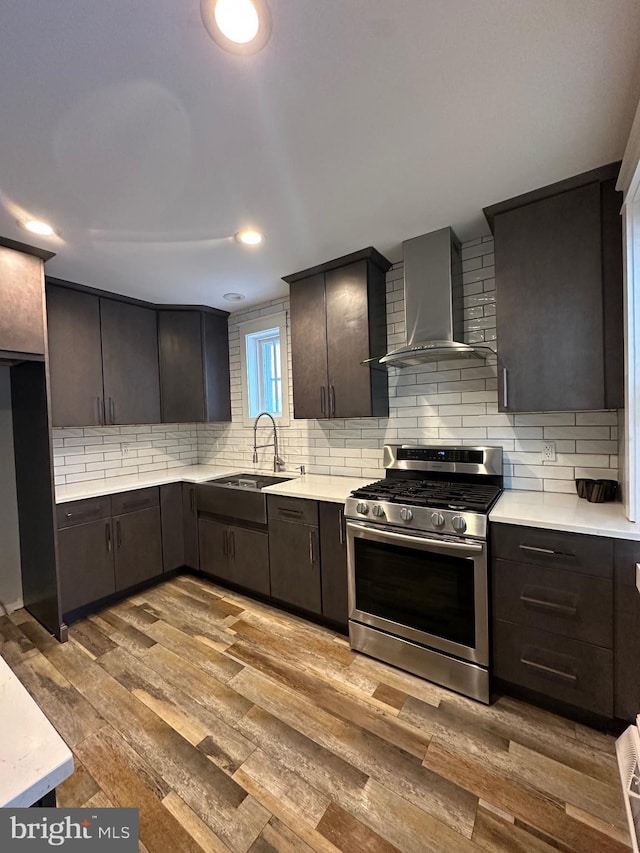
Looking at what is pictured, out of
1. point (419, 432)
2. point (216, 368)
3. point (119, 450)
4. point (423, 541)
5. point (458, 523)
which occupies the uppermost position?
point (216, 368)

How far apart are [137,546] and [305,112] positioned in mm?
3087

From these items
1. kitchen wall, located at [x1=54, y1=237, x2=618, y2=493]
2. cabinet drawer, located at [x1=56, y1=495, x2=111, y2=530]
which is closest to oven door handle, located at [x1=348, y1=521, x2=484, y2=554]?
kitchen wall, located at [x1=54, y1=237, x2=618, y2=493]

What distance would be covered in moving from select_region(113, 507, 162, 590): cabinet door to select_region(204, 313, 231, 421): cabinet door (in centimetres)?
110

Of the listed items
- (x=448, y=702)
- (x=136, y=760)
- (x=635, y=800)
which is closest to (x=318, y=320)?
(x=448, y=702)

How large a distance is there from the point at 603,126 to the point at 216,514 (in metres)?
3.25

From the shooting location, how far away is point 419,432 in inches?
A: 106

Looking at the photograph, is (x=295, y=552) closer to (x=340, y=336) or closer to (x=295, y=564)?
(x=295, y=564)

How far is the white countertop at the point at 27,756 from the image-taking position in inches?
21.3

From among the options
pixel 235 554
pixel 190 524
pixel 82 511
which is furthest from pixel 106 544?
pixel 235 554

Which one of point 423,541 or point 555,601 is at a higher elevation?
point 423,541

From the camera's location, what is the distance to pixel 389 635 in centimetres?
213

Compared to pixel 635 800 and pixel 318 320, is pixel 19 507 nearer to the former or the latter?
pixel 318 320

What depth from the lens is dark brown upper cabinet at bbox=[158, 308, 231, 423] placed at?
352 cm

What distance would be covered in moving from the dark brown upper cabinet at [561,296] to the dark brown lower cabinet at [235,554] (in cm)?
200
